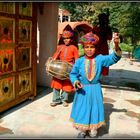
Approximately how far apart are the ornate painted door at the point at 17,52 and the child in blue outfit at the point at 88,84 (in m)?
1.57

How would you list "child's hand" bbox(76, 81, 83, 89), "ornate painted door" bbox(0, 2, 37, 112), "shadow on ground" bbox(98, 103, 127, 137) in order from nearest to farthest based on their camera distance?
1. "child's hand" bbox(76, 81, 83, 89)
2. "shadow on ground" bbox(98, 103, 127, 137)
3. "ornate painted door" bbox(0, 2, 37, 112)

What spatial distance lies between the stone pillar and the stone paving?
0.86 metres

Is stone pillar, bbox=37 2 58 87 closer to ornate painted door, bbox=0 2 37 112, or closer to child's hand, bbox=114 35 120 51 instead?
ornate painted door, bbox=0 2 37 112

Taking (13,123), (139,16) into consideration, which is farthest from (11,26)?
(139,16)

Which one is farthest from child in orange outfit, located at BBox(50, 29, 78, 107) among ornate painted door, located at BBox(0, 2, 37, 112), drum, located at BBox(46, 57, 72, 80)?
ornate painted door, located at BBox(0, 2, 37, 112)

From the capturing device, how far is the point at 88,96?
4164mm

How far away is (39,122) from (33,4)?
2537 millimetres

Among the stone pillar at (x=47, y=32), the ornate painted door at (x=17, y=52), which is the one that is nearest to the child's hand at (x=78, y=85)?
the ornate painted door at (x=17, y=52)

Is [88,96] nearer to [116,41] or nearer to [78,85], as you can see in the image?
[78,85]

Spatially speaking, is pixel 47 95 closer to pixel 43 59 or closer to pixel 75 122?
pixel 43 59

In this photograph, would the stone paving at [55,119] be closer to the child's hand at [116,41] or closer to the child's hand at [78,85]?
the child's hand at [78,85]

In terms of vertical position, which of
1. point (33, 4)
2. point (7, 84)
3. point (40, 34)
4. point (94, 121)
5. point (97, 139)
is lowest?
point (97, 139)

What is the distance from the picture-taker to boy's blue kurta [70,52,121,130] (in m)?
4.14

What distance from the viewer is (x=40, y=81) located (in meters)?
7.69
